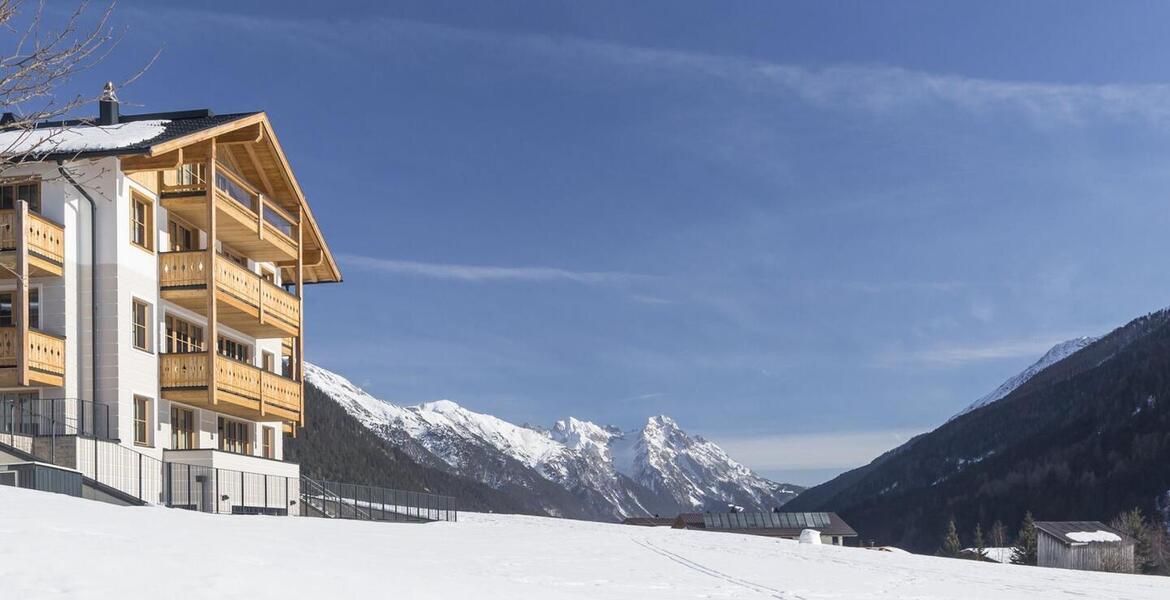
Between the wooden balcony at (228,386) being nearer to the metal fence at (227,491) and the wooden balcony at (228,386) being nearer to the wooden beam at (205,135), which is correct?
the metal fence at (227,491)

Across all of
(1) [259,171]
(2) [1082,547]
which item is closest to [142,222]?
(1) [259,171]

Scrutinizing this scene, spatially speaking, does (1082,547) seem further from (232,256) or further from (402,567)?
(402,567)

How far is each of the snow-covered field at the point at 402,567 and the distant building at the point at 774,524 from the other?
65459 millimetres

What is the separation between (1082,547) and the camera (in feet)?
297

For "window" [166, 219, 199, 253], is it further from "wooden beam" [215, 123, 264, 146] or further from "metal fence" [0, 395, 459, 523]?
"metal fence" [0, 395, 459, 523]

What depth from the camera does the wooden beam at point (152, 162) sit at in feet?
109

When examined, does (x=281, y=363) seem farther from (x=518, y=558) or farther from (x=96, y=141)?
(x=518, y=558)

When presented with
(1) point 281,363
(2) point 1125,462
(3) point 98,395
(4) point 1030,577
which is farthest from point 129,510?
(2) point 1125,462

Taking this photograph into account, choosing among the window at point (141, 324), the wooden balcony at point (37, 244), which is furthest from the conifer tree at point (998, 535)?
the wooden balcony at point (37, 244)

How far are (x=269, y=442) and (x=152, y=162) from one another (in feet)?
50.5

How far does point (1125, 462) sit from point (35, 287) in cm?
17026

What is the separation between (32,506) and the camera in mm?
18922

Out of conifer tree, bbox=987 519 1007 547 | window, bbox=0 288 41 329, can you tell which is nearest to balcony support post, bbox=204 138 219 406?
window, bbox=0 288 41 329

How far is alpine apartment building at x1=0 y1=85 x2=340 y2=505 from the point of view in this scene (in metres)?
31.3
